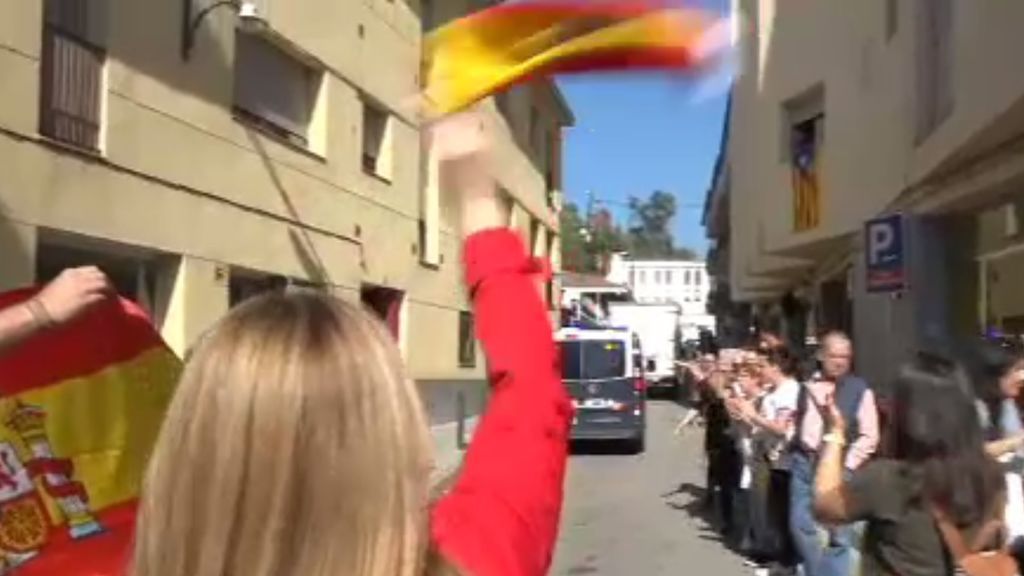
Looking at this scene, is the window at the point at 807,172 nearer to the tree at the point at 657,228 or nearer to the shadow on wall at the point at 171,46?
the shadow on wall at the point at 171,46

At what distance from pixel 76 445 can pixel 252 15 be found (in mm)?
11212

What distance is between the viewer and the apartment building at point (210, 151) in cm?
1152

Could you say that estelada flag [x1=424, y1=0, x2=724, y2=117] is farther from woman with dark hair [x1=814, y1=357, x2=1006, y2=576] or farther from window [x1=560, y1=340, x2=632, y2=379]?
window [x1=560, y1=340, x2=632, y2=379]

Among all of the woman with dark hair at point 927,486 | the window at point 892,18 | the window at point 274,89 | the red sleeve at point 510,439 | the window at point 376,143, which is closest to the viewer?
the red sleeve at point 510,439

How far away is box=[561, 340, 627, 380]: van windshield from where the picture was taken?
1062 inches

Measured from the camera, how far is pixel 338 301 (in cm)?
175

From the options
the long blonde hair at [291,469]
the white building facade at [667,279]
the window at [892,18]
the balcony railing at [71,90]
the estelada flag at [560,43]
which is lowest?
the long blonde hair at [291,469]

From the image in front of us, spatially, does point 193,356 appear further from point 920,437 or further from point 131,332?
point 920,437

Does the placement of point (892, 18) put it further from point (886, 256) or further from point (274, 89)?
point (274, 89)

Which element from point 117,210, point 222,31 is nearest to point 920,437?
point 117,210

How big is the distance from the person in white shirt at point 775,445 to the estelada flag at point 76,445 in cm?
734

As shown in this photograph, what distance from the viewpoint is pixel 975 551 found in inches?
188

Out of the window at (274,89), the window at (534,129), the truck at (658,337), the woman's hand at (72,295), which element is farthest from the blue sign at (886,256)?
the truck at (658,337)

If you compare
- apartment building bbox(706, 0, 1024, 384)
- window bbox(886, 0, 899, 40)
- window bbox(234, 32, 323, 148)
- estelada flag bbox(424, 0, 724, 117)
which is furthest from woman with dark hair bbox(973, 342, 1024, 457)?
window bbox(886, 0, 899, 40)
